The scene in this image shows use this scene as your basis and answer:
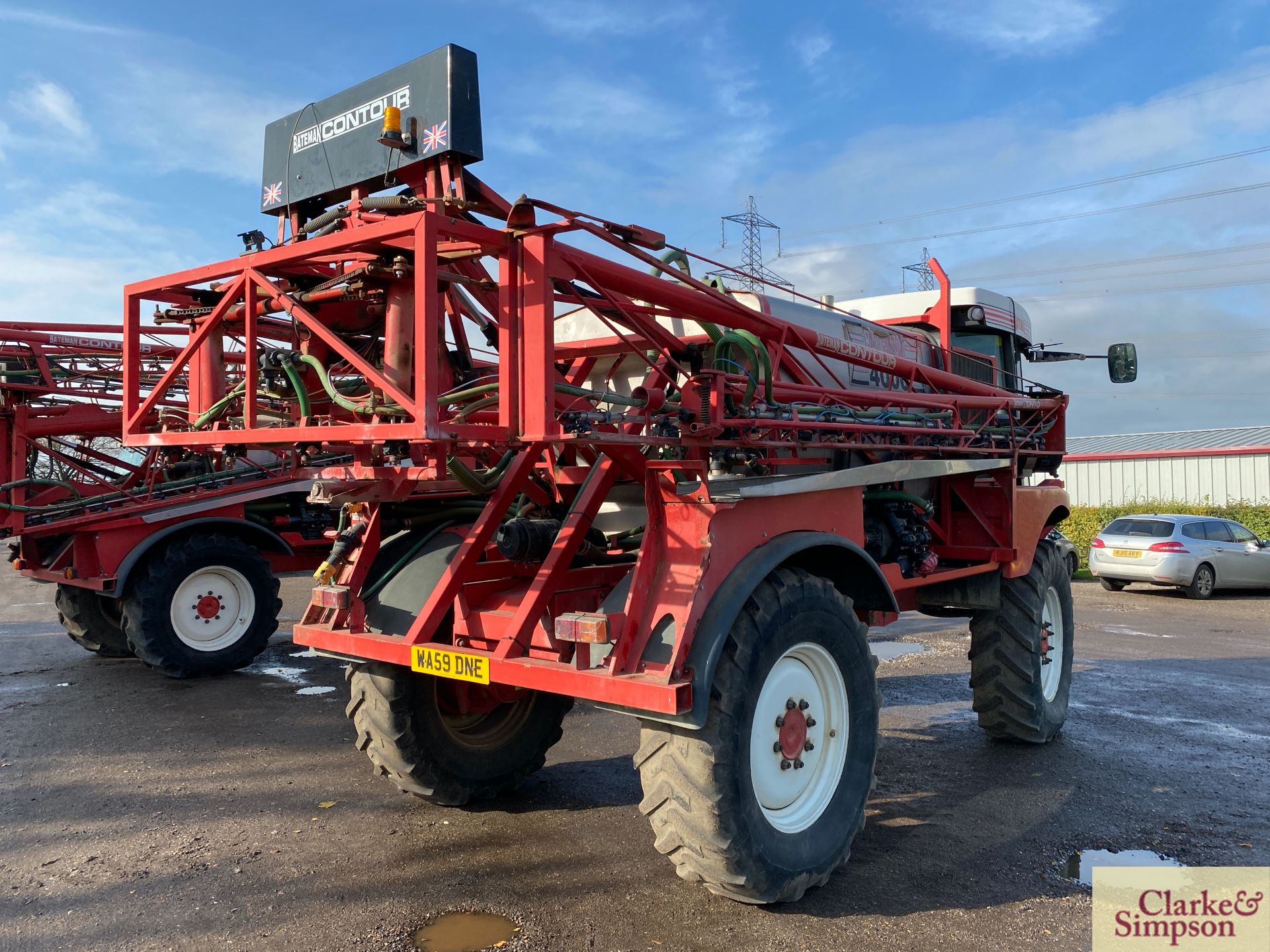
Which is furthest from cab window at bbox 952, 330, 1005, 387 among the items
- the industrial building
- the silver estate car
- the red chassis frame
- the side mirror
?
the industrial building

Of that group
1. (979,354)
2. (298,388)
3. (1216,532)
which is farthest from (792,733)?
(1216,532)

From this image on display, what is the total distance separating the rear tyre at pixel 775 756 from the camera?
3359 millimetres

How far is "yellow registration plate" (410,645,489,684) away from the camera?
3.67 meters

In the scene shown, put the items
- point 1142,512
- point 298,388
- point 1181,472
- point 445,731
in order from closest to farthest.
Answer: point 298,388
point 445,731
point 1142,512
point 1181,472

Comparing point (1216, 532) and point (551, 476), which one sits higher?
point (551, 476)

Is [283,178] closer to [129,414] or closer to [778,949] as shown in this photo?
[129,414]

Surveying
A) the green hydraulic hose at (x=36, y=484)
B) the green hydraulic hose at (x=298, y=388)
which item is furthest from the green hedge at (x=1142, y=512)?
the green hydraulic hose at (x=298, y=388)

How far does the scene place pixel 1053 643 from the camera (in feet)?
21.3

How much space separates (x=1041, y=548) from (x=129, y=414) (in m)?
5.48

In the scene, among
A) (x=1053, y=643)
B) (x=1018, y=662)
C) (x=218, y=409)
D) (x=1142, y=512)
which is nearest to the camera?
(x=218, y=409)

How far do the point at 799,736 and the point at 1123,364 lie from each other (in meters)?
4.50

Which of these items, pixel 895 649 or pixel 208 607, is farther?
pixel 895 649

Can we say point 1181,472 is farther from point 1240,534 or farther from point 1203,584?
point 1203,584

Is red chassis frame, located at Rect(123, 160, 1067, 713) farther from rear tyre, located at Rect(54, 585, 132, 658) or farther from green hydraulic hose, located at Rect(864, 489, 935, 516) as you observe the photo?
rear tyre, located at Rect(54, 585, 132, 658)
